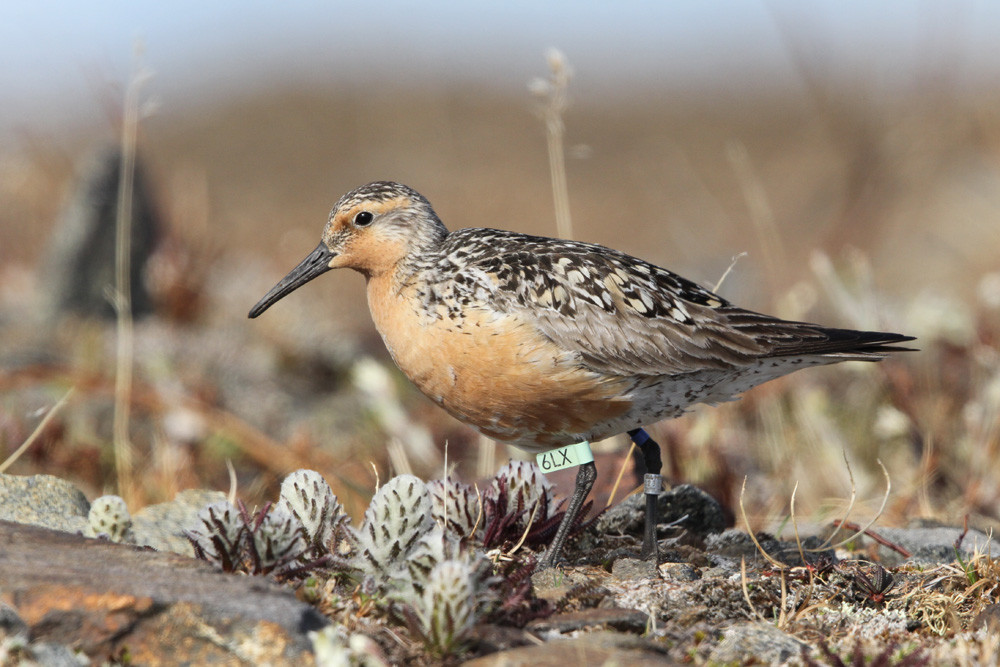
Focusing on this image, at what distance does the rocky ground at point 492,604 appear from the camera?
319cm

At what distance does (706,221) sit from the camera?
62.5 ft

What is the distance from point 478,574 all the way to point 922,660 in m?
1.47

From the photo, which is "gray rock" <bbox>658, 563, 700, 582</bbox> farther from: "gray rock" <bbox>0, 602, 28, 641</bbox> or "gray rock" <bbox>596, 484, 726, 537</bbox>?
"gray rock" <bbox>0, 602, 28, 641</bbox>

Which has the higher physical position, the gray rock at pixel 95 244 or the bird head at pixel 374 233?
the gray rock at pixel 95 244

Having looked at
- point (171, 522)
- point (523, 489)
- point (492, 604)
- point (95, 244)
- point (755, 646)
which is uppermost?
point (95, 244)

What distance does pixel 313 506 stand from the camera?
13.5ft

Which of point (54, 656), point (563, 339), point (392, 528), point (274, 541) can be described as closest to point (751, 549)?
point (563, 339)

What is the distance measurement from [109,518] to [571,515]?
6.44ft

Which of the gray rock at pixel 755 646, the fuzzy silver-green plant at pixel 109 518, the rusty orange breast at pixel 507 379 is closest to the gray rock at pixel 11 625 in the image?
the fuzzy silver-green plant at pixel 109 518

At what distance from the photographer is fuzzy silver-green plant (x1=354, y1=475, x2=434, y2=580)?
12.4 feet

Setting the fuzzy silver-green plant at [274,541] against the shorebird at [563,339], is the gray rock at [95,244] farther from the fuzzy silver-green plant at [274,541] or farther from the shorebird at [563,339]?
the fuzzy silver-green plant at [274,541]

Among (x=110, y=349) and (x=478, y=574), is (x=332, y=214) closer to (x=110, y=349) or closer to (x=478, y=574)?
(x=478, y=574)

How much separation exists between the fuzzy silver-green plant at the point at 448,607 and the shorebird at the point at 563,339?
1096mm

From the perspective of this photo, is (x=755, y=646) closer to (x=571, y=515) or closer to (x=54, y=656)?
(x=571, y=515)
